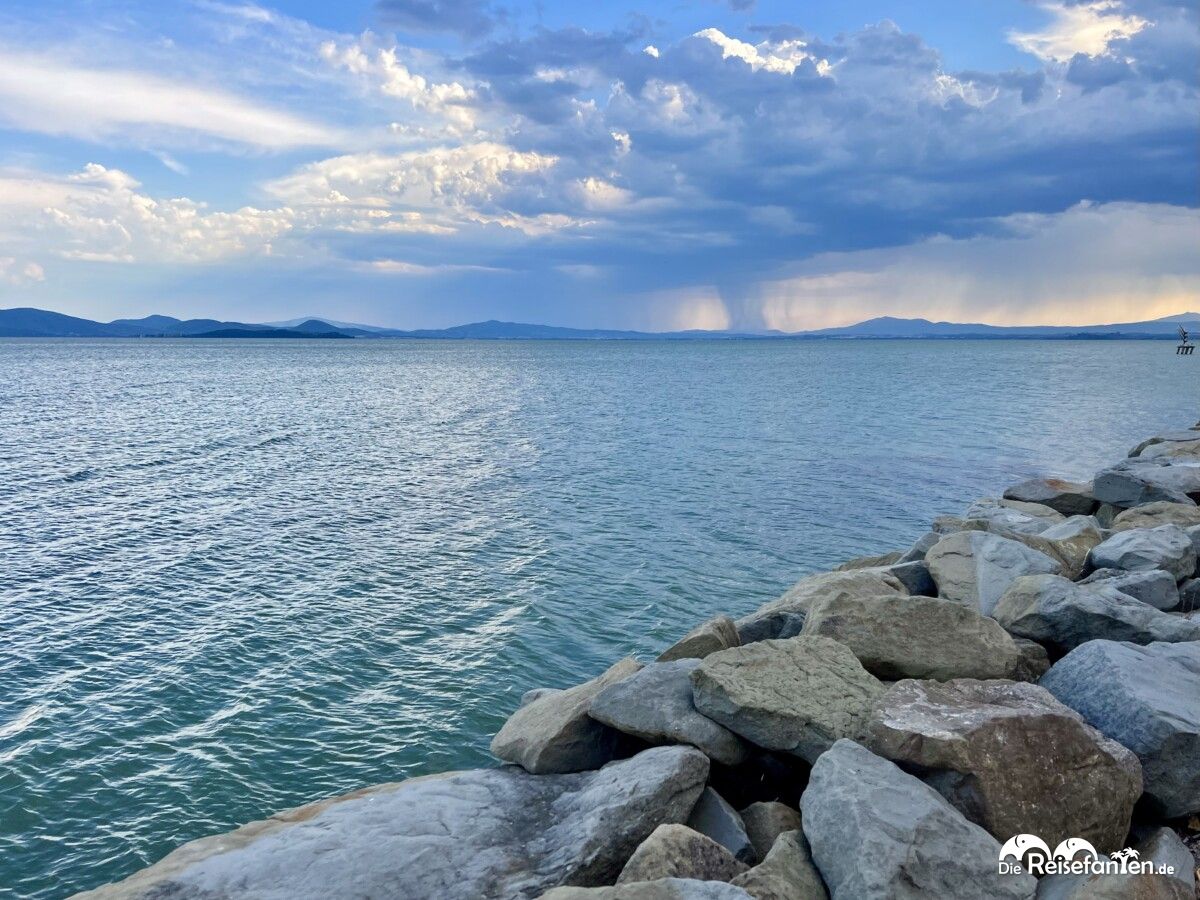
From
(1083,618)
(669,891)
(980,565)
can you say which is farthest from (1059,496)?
(669,891)

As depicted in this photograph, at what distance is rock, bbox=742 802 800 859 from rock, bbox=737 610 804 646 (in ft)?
16.5

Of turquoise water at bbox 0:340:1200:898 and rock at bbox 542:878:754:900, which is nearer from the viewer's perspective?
rock at bbox 542:878:754:900

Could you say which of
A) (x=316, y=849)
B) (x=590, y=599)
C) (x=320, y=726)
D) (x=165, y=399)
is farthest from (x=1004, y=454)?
(x=165, y=399)

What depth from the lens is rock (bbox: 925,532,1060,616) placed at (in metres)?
14.0

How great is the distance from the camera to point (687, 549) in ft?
83.1

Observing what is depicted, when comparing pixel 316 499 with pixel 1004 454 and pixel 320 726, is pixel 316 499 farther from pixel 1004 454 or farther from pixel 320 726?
pixel 1004 454

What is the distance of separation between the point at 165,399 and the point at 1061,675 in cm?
8511

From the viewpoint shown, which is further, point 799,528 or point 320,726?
point 799,528

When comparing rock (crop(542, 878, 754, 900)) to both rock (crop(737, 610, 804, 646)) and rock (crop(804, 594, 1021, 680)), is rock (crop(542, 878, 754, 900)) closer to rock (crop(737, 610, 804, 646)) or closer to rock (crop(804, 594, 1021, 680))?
rock (crop(804, 594, 1021, 680))

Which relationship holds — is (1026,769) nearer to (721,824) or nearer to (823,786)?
(823,786)

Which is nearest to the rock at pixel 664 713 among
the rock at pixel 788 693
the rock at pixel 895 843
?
the rock at pixel 788 693

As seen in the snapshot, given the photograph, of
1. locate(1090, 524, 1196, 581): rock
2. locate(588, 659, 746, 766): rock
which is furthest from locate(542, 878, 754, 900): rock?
locate(1090, 524, 1196, 581): rock

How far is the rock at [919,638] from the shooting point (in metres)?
10.2

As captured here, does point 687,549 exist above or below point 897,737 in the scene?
below
